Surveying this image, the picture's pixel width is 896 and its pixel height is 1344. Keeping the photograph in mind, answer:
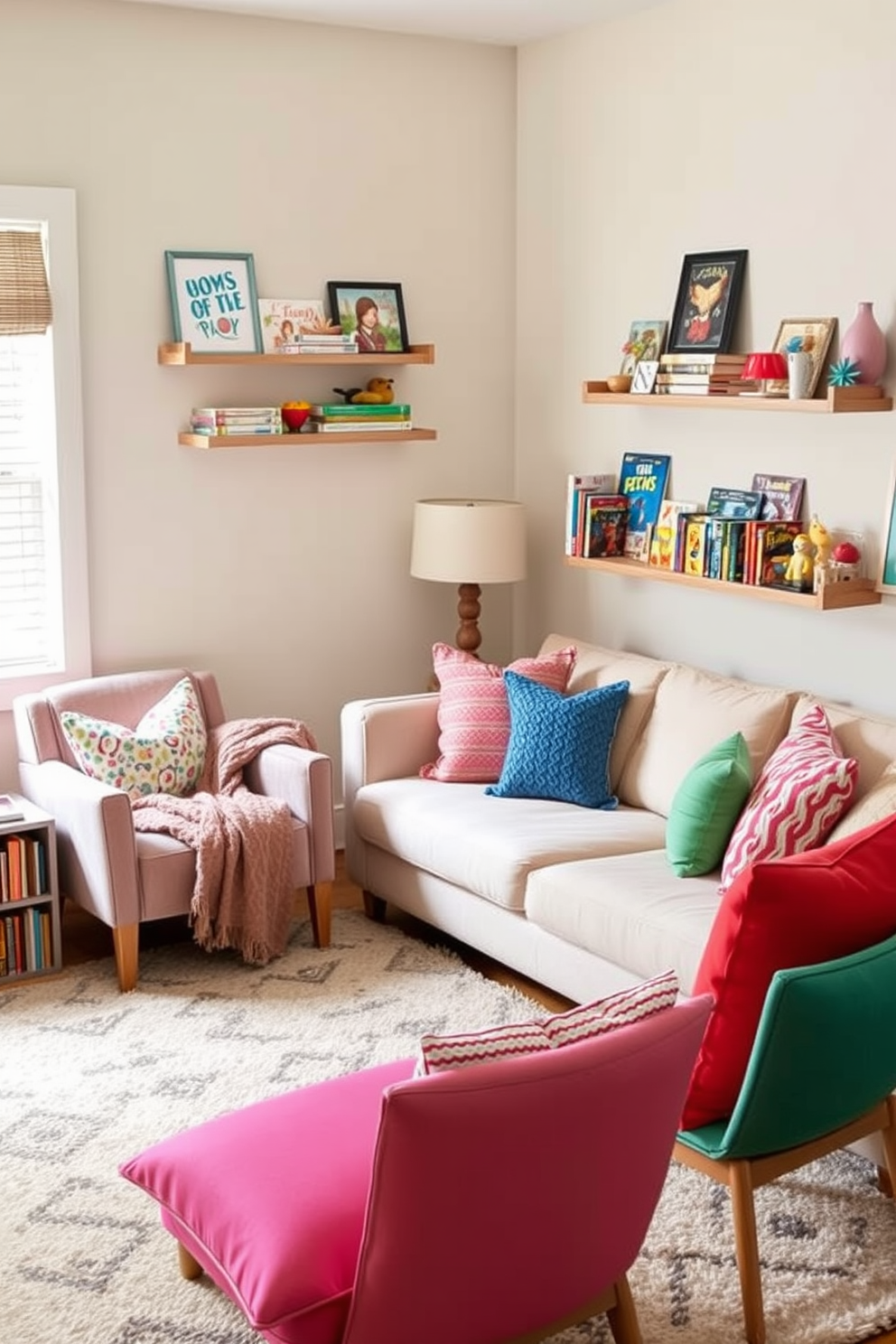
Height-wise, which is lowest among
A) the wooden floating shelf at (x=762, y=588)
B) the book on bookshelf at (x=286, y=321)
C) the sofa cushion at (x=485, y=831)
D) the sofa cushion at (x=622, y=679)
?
the sofa cushion at (x=485, y=831)

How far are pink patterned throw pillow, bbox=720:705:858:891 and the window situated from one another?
2257 millimetres

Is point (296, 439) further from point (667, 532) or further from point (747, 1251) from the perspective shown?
point (747, 1251)

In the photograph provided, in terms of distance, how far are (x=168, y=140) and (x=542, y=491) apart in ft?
5.67

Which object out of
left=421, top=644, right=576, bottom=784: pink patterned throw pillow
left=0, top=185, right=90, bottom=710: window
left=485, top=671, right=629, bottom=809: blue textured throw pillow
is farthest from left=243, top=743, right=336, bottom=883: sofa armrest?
left=0, top=185, right=90, bottom=710: window

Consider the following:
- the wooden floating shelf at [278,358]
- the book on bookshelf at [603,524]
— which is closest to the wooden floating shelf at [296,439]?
the wooden floating shelf at [278,358]

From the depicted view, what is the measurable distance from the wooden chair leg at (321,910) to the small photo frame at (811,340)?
1.89 metres

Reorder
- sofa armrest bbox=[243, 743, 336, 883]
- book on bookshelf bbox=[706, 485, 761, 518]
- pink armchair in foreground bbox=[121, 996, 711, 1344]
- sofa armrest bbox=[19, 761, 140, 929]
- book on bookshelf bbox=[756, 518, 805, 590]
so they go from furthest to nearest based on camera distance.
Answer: book on bookshelf bbox=[706, 485, 761, 518]
sofa armrest bbox=[243, 743, 336, 883]
book on bookshelf bbox=[756, 518, 805, 590]
sofa armrest bbox=[19, 761, 140, 929]
pink armchair in foreground bbox=[121, 996, 711, 1344]

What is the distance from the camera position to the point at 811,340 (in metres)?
4.32

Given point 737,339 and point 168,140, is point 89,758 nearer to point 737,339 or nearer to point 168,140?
point 168,140

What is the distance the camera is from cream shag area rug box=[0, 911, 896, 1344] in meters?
2.84

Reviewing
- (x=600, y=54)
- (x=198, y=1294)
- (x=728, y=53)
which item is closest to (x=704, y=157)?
(x=728, y=53)

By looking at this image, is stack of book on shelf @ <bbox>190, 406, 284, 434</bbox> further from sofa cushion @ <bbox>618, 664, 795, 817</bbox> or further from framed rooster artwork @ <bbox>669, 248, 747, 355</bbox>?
sofa cushion @ <bbox>618, 664, 795, 817</bbox>

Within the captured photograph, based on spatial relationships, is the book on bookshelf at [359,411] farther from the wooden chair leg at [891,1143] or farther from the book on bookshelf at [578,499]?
the wooden chair leg at [891,1143]

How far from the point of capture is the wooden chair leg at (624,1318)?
263 cm
